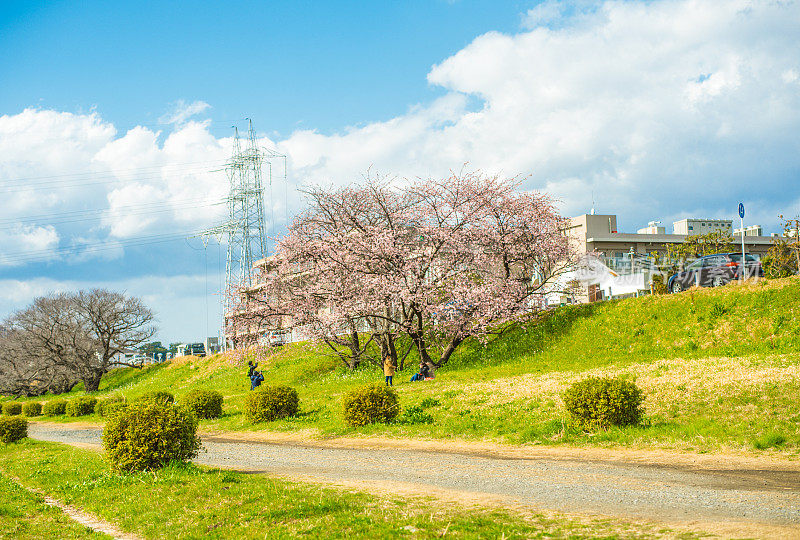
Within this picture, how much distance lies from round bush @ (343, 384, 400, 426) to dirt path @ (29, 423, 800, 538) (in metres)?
2.57

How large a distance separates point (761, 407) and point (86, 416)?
37.9 metres

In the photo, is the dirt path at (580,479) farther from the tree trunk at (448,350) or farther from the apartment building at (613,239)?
the apartment building at (613,239)

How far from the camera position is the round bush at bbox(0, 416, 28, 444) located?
26.4 meters

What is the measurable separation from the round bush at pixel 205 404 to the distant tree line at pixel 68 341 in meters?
44.7

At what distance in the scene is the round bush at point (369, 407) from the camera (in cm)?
2039

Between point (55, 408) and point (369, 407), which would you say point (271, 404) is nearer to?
point (369, 407)

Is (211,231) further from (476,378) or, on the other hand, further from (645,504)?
(645,504)

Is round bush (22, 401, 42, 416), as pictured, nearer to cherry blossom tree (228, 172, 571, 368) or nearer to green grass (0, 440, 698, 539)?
cherry blossom tree (228, 172, 571, 368)

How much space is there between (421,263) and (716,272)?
46.9 feet

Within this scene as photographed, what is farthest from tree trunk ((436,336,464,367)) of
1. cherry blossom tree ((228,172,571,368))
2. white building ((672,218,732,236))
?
white building ((672,218,732,236))

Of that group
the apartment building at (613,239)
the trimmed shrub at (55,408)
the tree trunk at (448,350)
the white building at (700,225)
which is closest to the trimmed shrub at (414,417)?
the tree trunk at (448,350)

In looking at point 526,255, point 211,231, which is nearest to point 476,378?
point 526,255

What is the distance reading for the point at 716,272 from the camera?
30422mm

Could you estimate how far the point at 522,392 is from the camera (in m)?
21.0
